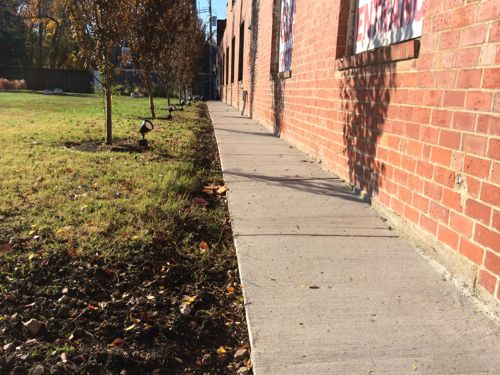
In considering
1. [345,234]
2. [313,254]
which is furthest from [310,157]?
[313,254]

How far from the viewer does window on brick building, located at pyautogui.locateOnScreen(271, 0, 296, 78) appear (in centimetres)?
967

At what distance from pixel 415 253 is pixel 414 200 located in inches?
17.9

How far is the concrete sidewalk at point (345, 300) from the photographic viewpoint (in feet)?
7.42

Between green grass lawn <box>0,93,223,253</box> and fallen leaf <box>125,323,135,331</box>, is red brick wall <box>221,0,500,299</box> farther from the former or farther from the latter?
fallen leaf <box>125,323,135,331</box>

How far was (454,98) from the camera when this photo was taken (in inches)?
127

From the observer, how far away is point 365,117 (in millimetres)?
5020

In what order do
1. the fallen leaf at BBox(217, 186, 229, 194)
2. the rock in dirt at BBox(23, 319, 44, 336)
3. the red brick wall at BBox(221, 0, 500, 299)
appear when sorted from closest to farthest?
the rock in dirt at BBox(23, 319, 44, 336) → the red brick wall at BBox(221, 0, 500, 299) → the fallen leaf at BBox(217, 186, 229, 194)

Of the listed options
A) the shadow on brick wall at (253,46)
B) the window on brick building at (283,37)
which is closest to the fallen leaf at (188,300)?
the window on brick building at (283,37)

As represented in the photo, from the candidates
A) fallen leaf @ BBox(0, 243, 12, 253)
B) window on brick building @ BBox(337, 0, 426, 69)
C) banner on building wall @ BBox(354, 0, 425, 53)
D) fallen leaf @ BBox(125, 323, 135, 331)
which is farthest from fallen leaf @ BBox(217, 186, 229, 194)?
fallen leaf @ BBox(125, 323, 135, 331)

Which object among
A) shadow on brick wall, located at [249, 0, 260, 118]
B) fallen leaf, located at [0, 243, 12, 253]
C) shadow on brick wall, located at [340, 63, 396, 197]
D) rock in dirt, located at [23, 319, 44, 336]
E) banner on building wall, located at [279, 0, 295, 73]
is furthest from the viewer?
shadow on brick wall, located at [249, 0, 260, 118]

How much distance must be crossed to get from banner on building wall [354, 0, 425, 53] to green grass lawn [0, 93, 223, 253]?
2.57 metres

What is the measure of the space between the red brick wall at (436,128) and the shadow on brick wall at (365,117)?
0.04 feet

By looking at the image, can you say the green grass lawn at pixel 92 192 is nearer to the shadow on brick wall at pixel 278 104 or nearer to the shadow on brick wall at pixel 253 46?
the shadow on brick wall at pixel 278 104

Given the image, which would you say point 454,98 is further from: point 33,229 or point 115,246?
point 33,229
